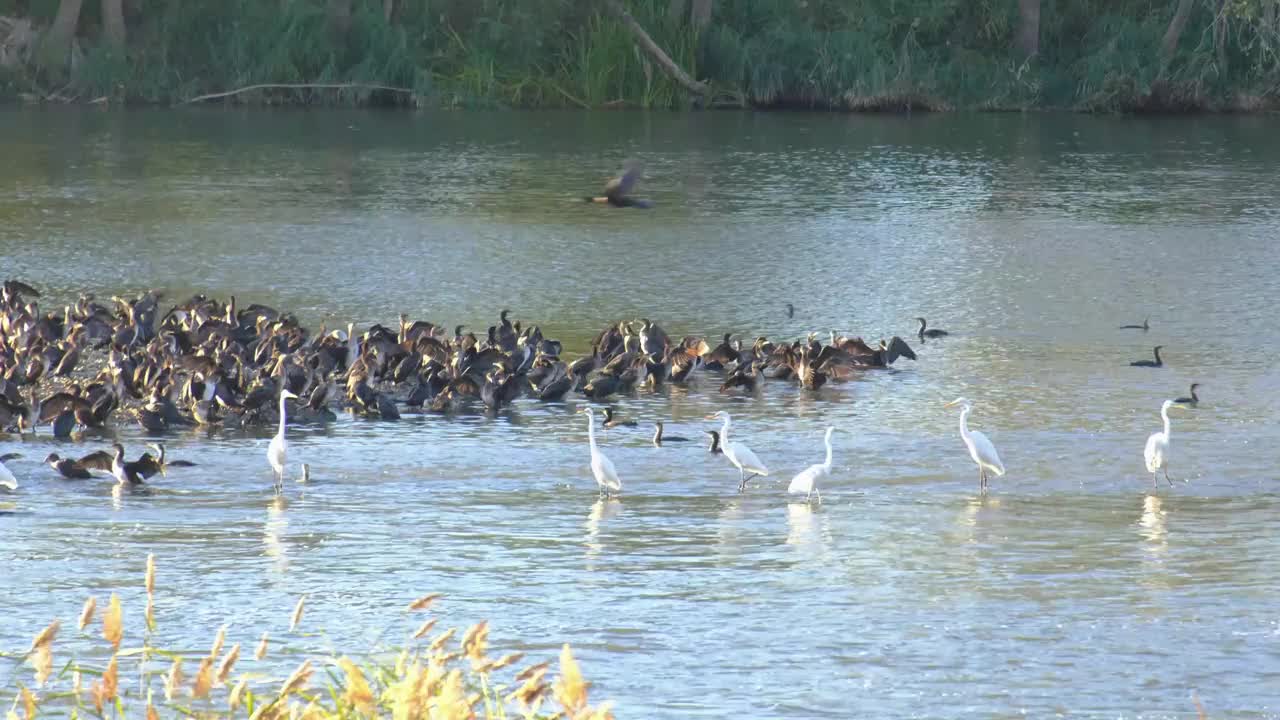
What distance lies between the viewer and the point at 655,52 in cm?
4734

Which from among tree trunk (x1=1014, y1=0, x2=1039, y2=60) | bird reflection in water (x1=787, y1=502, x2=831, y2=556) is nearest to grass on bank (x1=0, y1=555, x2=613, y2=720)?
bird reflection in water (x1=787, y1=502, x2=831, y2=556)

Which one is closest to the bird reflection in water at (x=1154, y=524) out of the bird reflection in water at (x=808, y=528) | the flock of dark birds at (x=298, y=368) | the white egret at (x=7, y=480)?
the bird reflection in water at (x=808, y=528)

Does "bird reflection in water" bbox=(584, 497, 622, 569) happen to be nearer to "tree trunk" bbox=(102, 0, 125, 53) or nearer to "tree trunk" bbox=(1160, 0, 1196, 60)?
"tree trunk" bbox=(1160, 0, 1196, 60)

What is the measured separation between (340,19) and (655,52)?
7551 mm

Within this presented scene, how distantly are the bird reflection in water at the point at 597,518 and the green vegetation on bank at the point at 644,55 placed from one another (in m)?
35.7

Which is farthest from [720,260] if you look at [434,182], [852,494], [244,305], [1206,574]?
[1206,574]

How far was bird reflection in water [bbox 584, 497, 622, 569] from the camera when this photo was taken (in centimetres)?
1066

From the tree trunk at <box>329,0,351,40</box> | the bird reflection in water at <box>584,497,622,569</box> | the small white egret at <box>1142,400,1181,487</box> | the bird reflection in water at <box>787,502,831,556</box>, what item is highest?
the tree trunk at <box>329,0,351,40</box>

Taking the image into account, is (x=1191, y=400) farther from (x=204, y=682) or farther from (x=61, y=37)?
(x=61, y=37)

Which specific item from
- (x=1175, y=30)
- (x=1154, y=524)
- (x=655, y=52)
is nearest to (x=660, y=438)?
(x=1154, y=524)

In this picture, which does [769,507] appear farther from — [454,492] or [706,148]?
[706,148]

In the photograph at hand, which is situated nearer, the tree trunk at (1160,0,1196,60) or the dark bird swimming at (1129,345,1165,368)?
the dark bird swimming at (1129,345,1165,368)

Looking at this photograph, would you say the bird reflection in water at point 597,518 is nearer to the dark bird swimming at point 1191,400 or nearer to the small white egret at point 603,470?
the small white egret at point 603,470

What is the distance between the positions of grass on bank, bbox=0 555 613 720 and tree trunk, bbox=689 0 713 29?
39571mm
